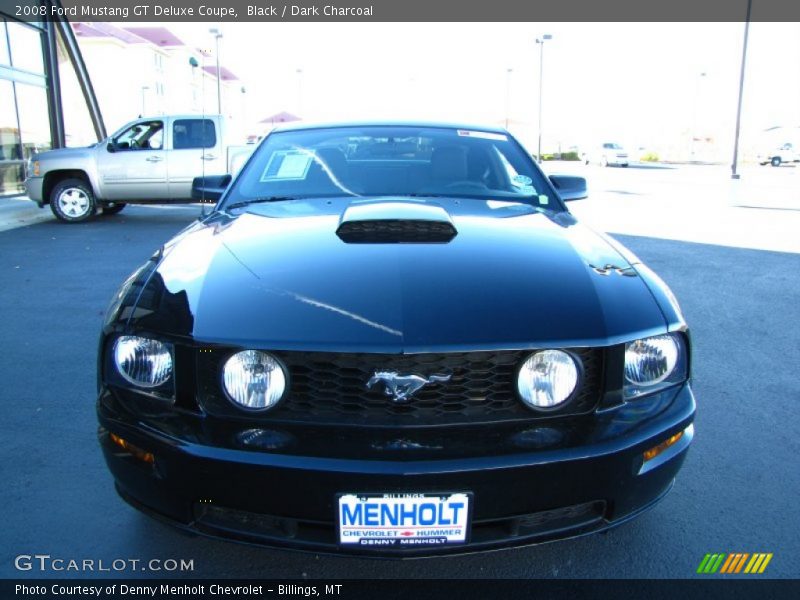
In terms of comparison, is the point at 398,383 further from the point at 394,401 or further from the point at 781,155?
the point at 781,155

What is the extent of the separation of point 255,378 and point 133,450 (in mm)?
438

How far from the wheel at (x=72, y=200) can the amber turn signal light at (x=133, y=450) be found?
10.3m

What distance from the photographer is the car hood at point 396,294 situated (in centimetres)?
174

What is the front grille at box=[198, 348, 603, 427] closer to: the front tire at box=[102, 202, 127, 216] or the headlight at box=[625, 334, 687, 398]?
the headlight at box=[625, 334, 687, 398]

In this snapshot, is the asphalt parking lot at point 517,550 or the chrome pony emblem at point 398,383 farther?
the asphalt parking lot at point 517,550

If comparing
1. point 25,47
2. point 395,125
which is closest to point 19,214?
point 25,47

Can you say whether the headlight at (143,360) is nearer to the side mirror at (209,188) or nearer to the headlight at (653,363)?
the headlight at (653,363)

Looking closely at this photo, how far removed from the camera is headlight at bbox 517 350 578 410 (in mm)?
1766

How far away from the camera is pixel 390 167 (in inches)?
126

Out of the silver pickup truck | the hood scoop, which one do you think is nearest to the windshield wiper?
the hood scoop

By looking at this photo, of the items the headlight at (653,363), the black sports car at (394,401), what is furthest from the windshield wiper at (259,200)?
the headlight at (653,363)

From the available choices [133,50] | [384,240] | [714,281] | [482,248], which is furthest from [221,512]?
[133,50]

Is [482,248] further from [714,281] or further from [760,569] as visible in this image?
[714,281]

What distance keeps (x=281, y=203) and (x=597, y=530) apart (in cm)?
189
